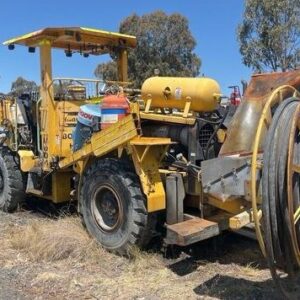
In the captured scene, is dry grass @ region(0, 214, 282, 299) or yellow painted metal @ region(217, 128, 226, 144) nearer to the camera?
dry grass @ region(0, 214, 282, 299)


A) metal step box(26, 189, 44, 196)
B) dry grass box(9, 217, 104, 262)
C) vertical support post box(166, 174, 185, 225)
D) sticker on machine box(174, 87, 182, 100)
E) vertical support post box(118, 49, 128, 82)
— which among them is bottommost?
dry grass box(9, 217, 104, 262)

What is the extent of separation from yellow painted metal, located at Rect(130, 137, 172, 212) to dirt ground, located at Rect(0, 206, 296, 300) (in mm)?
603

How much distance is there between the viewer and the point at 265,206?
381cm

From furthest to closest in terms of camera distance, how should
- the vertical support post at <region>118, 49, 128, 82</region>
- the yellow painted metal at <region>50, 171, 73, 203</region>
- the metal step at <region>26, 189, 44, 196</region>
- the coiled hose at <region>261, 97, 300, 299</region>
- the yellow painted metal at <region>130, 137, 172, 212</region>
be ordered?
the vertical support post at <region>118, 49, 128, 82</region> < the metal step at <region>26, 189, 44, 196</region> < the yellow painted metal at <region>50, 171, 73, 203</region> < the yellow painted metal at <region>130, 137, 172, 212</region> < the coiled hose at <region>261, 97, 300, 299</region>

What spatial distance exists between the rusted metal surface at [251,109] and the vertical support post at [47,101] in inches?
124

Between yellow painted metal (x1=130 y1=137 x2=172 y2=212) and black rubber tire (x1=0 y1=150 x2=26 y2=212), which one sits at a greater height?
yellow painted metal (x1=130 y1=137 x2=172 y2=212)

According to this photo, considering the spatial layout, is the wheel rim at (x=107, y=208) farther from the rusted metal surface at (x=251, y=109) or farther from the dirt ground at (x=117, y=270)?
the rusted metal surface at (x=251, y=109)

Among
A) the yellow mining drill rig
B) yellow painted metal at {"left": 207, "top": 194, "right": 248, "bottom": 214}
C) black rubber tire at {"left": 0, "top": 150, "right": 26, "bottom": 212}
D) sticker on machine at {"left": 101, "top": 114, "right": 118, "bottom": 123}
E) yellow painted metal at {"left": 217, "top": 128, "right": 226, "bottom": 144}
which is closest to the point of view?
the yellow mining drill rig

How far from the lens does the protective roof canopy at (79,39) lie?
7.38m

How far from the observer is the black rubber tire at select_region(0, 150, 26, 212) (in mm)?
8219

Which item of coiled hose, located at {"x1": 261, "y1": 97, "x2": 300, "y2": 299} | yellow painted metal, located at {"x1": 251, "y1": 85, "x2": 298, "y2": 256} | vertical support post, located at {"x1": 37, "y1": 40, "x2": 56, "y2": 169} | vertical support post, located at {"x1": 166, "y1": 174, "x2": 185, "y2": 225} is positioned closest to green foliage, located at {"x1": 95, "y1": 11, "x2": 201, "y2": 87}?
vertical support post, located at {"x1": 37, "y1": 40, "x2": 56, "y2": 169}

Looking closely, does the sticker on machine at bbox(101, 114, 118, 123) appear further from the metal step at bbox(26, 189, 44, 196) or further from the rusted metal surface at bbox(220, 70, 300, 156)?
the metal step at bbox(26, 189, 44, 196)

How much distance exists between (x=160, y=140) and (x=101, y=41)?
300 centimetres

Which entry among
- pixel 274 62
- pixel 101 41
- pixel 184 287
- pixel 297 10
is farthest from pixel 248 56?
pixel 184 287
